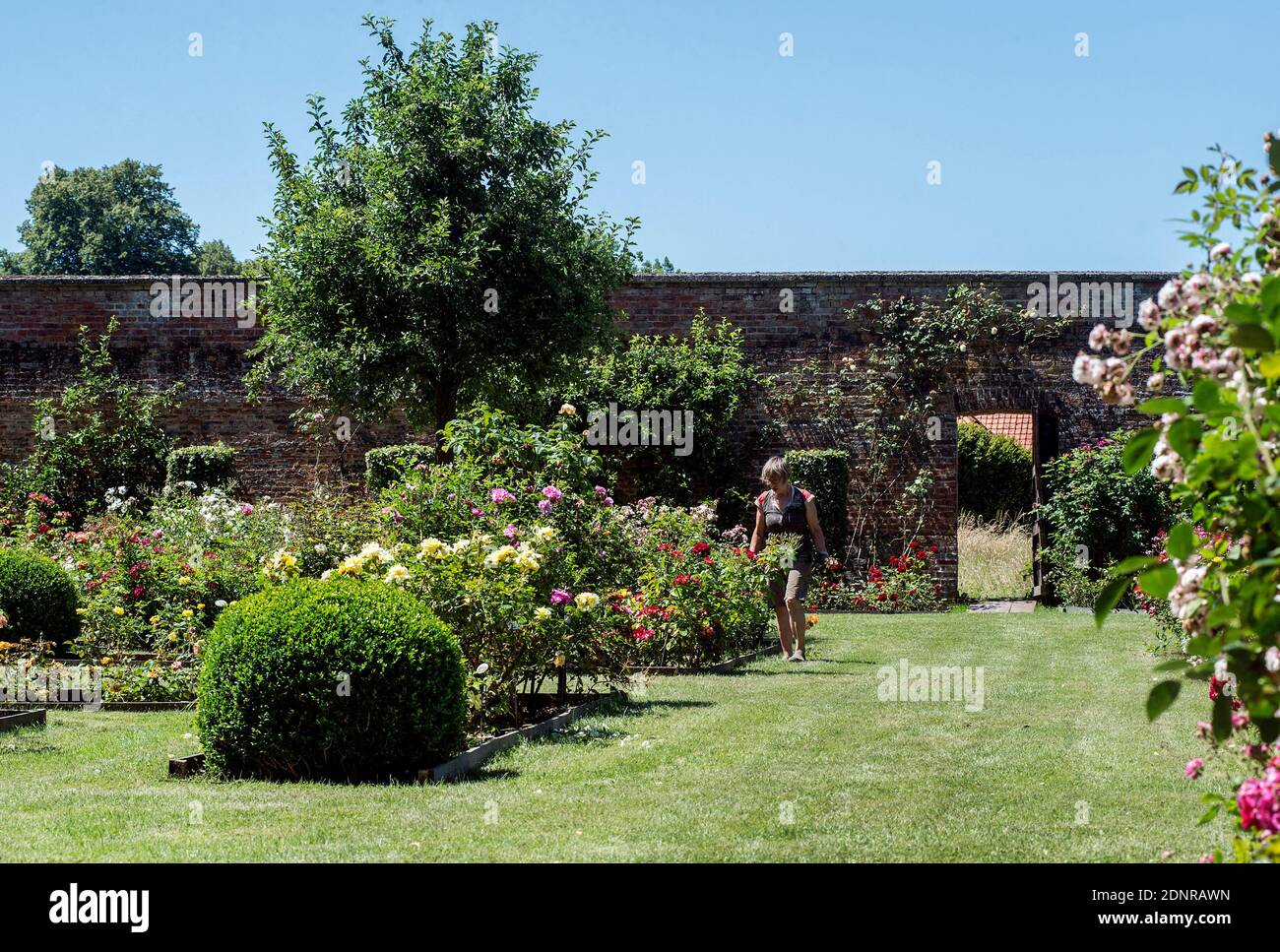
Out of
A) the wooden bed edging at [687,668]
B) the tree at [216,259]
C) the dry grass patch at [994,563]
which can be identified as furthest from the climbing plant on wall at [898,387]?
the tree at [216,259]

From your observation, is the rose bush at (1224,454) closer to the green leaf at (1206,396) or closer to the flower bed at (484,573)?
the green leaf at (1206,396)

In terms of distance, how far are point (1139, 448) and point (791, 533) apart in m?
7.87

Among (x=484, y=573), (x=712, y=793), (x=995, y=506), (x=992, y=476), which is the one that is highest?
(x=992, y=476)

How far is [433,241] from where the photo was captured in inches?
481

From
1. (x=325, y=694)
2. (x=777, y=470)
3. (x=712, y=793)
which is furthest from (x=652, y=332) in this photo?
(x=712, y=793)

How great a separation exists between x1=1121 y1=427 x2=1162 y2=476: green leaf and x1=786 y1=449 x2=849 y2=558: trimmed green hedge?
13.4 metres

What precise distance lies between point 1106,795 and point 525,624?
3.10 meters

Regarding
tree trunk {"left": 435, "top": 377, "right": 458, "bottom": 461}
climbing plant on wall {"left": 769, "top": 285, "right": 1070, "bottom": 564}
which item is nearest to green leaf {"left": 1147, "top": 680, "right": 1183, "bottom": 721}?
tree trunk {"left": 435, "top": 377, "right": 458, "bottom": 461}

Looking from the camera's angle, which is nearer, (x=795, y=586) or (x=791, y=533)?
(x=795, y=586)

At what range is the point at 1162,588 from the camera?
2146mm

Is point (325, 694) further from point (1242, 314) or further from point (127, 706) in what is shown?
point (1242, 314)

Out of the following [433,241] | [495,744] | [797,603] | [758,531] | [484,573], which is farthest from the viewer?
[433,241]
